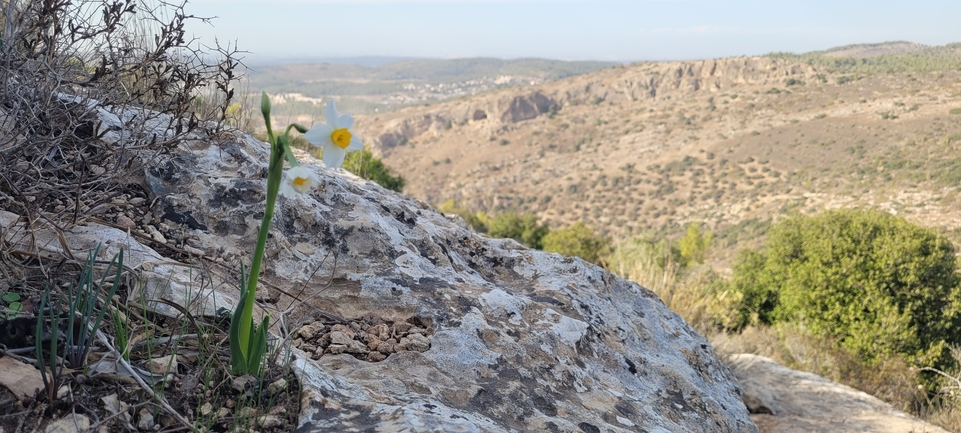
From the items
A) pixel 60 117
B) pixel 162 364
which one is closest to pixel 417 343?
pixel 162 364

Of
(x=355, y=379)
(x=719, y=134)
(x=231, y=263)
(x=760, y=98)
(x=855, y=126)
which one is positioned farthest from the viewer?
(x=760, y=98)

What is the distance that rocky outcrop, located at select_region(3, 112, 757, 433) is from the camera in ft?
6.49

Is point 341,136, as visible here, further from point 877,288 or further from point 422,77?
point 422,77

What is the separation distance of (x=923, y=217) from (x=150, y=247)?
31.4m

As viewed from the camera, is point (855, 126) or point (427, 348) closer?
point (427, 348)

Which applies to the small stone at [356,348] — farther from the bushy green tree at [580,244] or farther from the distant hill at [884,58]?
the distant hill at [884,58]

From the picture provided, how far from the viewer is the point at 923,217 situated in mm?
26000

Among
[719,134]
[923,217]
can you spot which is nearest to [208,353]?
[923,217]

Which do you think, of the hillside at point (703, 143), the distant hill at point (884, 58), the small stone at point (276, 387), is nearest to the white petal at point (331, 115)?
the small stone at point (276, 387)

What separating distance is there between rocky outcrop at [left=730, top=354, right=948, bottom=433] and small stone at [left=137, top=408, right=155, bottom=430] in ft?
13.8

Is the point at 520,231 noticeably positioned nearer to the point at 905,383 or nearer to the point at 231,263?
the point at 905,383

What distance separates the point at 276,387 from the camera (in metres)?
1.70

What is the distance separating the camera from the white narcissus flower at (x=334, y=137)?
150cm

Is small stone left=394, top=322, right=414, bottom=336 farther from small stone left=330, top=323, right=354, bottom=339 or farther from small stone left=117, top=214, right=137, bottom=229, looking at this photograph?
small stone left=117, top=214, right=137, bottom=229
